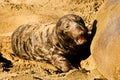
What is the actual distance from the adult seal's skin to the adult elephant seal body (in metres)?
0.47

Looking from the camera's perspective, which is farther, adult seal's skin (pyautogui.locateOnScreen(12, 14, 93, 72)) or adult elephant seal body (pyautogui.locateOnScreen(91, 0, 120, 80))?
adult seal's skin (pyautogui.locateOnScreen(12, 14, 93, 72))

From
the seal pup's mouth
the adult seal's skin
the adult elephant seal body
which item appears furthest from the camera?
the adult seal's skin

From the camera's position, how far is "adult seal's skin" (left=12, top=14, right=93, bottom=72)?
6855 mm

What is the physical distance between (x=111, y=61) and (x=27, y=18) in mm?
5720

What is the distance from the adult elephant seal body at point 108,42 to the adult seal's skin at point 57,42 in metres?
0.47

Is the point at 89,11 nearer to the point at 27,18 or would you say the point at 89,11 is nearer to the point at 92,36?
the point at 27,18

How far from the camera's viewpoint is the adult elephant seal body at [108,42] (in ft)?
17.5

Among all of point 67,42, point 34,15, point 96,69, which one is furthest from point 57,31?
point 34,15

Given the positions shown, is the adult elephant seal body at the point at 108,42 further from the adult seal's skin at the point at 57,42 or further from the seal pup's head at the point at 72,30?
the adult seal's skin at the point at 57,42

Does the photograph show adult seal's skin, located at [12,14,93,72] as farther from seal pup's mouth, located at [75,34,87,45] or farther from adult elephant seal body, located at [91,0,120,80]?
adult elephant seal body, located at [91,0,120,80]

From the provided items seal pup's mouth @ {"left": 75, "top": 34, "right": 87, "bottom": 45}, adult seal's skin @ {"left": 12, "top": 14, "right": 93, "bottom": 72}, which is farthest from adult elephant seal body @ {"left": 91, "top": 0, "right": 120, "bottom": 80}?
adult seal's skin @ {"left": 12, "top": 14, "right": 93, "bottom": 72}

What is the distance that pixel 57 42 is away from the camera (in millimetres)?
7504

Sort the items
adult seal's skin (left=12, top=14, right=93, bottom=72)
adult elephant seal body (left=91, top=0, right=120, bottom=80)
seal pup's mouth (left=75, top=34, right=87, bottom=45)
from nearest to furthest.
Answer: adult elephant seal body (left=91, top=0, right=120, bottom=80)
seal pup's mouth (left=75, top=34, right=87, bottom=45)
adult seal's skin (left=12, top=14, right=93, bottom=72)

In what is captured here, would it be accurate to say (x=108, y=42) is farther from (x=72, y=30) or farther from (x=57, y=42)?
(x=57, y=42)
